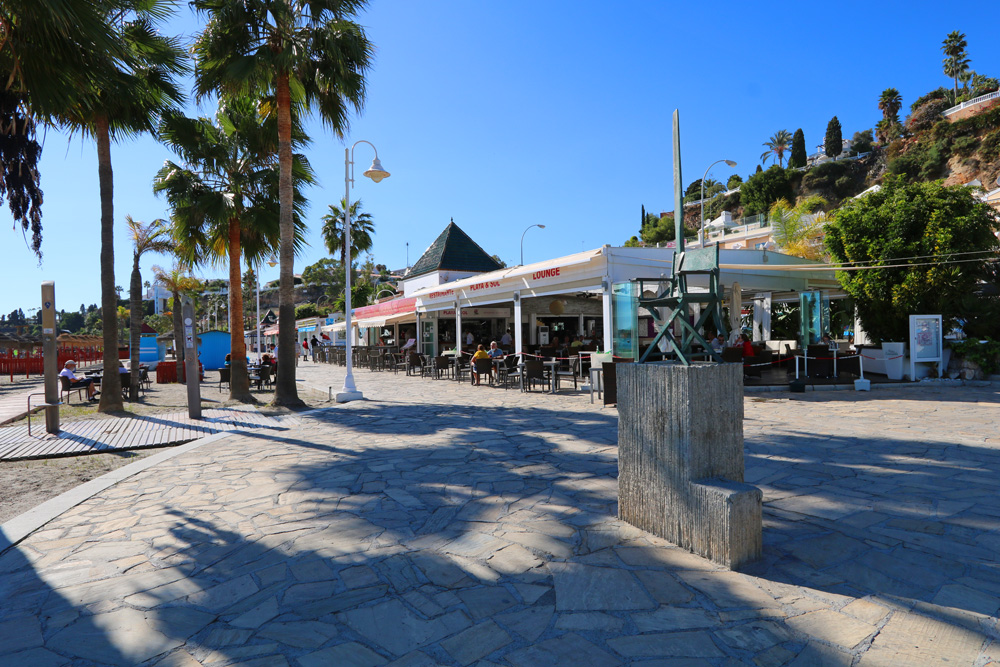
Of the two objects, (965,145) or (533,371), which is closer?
(533,371)

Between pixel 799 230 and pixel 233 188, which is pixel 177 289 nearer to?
pixel 233 188

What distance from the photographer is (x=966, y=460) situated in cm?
552

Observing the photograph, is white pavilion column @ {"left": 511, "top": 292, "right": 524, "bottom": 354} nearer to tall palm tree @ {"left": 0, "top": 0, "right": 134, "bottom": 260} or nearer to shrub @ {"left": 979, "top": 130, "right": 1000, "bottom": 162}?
tall palm tree @ {"left": 0, "top": 0, "right": 134, "bottom": 260}

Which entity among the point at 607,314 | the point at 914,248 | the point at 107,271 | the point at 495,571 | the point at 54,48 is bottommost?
the point at 495,571

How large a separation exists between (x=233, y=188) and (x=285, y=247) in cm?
296

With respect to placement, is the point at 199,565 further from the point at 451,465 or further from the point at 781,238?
the point at 781,238

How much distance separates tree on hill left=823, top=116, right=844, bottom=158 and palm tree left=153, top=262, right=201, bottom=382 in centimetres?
8233

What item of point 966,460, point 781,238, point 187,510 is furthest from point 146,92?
point 781,238

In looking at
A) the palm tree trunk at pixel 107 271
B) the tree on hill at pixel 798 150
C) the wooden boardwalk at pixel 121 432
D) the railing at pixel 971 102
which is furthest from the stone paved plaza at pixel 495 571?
the tree on hill at pixel 798 150

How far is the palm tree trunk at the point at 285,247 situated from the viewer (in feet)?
34.8

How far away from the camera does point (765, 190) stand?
244 ft

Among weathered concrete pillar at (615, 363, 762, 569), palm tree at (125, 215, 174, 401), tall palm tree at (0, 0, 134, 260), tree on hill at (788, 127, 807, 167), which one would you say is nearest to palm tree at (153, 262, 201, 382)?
palm tree at (125, 215, 174, 401)

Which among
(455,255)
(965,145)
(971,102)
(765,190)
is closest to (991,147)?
(965,145)

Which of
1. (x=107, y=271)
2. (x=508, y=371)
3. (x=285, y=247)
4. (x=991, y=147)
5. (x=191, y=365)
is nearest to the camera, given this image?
(x=191, y=365)
